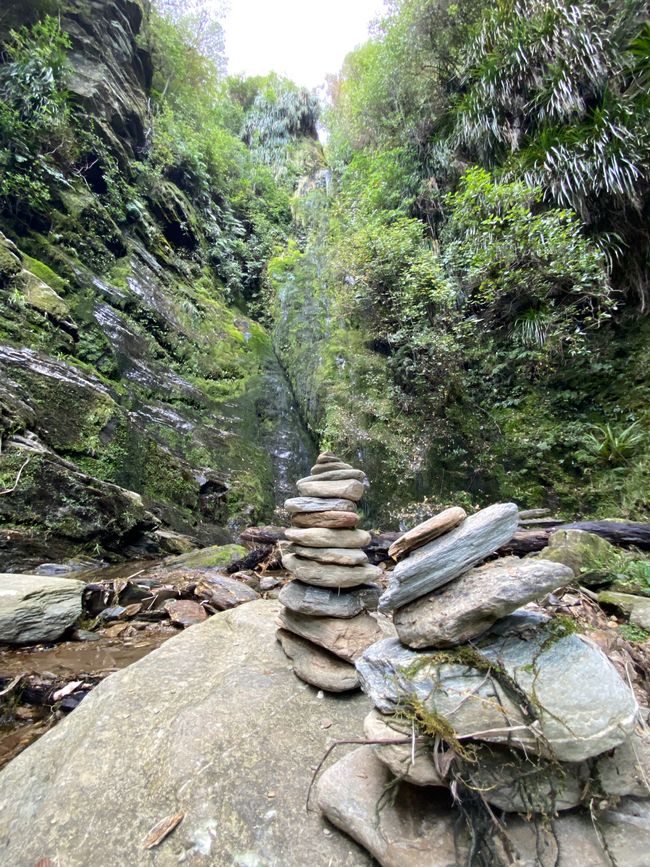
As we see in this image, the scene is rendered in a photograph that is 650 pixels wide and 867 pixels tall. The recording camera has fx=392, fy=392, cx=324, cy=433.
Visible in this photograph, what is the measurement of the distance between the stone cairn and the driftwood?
10.8 feet

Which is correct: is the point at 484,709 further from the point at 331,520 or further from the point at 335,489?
the point at 335,489

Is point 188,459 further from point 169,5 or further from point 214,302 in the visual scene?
point 169,5

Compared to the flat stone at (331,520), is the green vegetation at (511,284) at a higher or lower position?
higher

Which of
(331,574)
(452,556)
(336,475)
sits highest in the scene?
(336,475)

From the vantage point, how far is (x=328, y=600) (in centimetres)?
271

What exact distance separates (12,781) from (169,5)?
31100mm

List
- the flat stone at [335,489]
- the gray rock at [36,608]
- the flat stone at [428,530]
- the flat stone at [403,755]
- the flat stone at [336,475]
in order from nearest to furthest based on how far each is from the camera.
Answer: the flat stone at [403,755], the flat stone at [428,530], the flat stone at [335,489], the flat stone at [336,475], the gray rock at [36,608]

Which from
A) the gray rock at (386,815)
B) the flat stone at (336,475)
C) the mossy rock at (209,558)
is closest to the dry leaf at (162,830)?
the gray rock at (386,815)

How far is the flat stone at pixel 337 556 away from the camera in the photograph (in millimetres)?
2727

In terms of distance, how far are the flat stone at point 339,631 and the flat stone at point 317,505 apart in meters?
0.74

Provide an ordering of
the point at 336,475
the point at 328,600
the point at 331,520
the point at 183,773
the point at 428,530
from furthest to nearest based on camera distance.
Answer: the point at 336,475 < the point at 331,520 < the point at 328,600 < the point at 428,530 < the point at 183,773

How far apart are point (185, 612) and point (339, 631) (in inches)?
88.9

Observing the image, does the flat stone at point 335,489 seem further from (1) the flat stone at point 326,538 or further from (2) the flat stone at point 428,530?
(2) the flat stone at point 428,530

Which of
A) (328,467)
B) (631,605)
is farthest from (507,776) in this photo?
(631,605)
